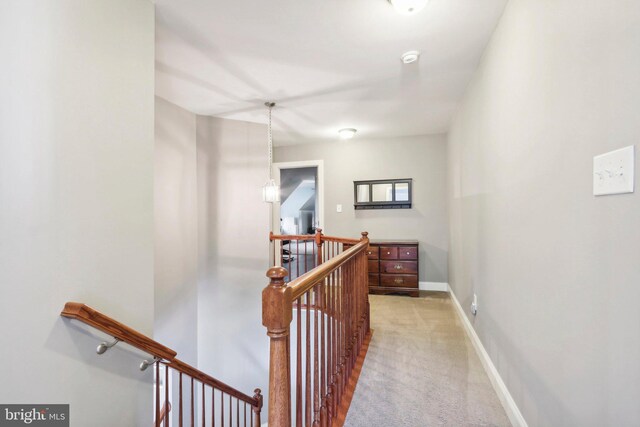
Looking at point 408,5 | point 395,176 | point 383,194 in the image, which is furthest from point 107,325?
point 395,176

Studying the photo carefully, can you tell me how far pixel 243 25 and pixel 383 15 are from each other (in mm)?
910

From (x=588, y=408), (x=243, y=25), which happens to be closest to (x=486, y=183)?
(x=588, y=408)

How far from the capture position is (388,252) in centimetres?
421

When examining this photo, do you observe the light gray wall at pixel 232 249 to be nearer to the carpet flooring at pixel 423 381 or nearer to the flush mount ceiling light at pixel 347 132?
the flush mount ceiling light at pixel 347 132

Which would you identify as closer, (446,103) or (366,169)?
(446,103)

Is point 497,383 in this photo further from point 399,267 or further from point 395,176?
point 395,176

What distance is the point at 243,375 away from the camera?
384 centimetres

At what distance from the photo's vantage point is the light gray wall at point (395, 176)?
14.8ft

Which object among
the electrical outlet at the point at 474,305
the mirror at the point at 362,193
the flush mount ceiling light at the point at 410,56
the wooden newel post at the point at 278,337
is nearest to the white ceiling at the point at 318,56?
the flush mount ceiling light at the point at 410,56

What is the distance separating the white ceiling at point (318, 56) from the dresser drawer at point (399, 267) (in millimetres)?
1996

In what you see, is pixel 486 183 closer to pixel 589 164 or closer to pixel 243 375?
pixel 589 164

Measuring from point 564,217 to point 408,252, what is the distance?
10.3 ft

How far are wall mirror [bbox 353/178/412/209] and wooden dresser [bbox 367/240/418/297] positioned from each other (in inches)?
27.9

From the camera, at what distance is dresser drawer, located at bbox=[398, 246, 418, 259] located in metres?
4.13
